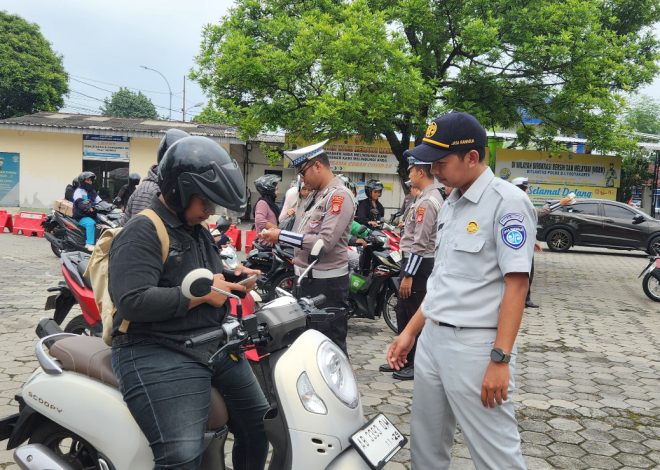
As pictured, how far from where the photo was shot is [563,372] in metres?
5.32

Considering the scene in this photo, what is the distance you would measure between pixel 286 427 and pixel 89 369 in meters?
0.83

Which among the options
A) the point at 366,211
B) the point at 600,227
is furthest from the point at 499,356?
the point at 600,227

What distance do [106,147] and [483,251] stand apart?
2256cm

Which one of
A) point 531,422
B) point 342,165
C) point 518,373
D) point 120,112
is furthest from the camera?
point 120,112

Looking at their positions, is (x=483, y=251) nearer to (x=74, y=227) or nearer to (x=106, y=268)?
(x=106, y=268)

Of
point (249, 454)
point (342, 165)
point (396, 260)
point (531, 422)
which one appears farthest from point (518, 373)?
point (342, 165)

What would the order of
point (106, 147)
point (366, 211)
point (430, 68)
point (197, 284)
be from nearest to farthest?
point (197, 284), point (366, 211), point (430, 68), point (106, 147)

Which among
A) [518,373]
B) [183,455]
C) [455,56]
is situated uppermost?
[455,56]

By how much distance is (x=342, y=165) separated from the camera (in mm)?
23859

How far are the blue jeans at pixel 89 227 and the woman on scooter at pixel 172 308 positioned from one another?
870 cm

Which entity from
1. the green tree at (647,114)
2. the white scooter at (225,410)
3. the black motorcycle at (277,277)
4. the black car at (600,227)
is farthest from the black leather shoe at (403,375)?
the green tree at (647,114)

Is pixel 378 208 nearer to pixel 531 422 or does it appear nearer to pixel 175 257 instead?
pixel 531 422

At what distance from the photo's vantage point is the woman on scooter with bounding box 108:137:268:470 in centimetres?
196

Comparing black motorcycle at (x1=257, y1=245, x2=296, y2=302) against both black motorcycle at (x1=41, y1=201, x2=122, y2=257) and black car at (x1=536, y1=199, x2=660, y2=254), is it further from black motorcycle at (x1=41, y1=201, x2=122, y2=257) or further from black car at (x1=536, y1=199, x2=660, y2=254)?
black car at (x1=536, y1=199, x2=660, y2=254)
